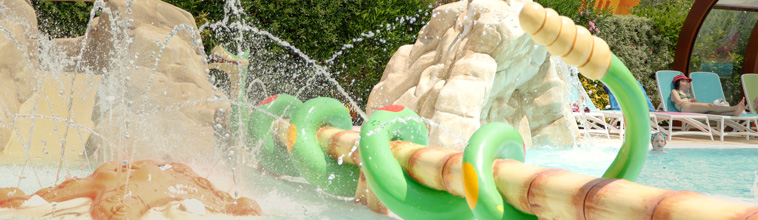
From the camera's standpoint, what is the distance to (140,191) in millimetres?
3039

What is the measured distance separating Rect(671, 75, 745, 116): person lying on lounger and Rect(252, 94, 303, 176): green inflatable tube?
763 cm

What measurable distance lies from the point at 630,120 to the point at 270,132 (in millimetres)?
3113

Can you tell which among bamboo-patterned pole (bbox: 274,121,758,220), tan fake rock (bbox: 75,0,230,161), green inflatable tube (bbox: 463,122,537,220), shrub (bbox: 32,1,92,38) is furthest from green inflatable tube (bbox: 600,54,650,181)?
shrub (bbox: 32,1,92,38)

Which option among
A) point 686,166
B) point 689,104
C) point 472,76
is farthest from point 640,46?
point 472,76

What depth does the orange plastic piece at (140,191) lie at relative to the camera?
2.99 m

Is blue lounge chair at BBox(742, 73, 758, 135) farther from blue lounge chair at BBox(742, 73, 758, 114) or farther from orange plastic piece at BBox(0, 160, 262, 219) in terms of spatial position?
orange plastic piece at BBox(0, 160, 262, 219)

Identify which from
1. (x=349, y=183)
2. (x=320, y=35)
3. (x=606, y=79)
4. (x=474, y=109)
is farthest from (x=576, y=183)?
(x=320, y=35)

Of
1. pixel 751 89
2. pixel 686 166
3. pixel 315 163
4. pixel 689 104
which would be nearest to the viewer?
pixel 315 163

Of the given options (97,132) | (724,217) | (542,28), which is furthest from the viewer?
(97,132)

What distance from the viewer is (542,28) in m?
1.57

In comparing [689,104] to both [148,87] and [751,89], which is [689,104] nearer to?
[751,89]

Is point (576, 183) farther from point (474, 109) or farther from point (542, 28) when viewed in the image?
point (474, 109)

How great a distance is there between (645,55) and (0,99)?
11.7 metres

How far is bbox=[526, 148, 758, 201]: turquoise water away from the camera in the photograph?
16.0ft
